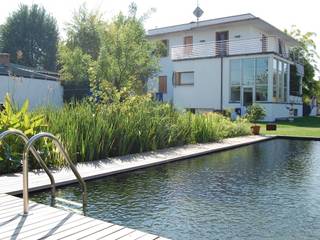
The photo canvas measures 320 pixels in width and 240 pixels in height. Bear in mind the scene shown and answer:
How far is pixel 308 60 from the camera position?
4025cm

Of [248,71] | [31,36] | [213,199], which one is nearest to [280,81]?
[248,71]

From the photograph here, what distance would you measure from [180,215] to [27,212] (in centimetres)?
218

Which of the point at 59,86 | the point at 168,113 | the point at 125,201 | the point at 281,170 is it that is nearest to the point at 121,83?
the point at 59,86

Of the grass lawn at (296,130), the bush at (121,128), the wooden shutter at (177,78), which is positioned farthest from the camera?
the wooden shutter at (177,78)

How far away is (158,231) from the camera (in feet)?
17.4

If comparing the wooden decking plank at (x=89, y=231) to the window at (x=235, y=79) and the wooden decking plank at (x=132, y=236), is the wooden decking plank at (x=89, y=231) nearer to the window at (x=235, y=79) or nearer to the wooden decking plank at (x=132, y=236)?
the wooden decking plank at (x=132, y=236)

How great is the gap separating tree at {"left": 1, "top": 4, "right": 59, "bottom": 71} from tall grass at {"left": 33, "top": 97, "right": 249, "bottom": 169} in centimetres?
3648

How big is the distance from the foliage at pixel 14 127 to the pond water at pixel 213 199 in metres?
1.68

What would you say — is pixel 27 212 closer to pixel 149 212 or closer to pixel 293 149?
pixel 149 212

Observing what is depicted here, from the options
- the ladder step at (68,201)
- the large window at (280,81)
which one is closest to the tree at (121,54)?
the large window at (280,81)

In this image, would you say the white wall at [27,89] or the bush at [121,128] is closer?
the bush at [121,128]

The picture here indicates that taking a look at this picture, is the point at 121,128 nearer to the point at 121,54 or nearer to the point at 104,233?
the point at 104,233

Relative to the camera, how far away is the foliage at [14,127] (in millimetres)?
8414

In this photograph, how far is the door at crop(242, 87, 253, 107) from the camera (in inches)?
1103
